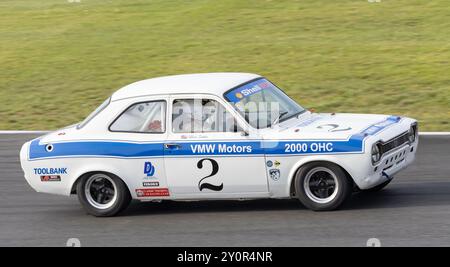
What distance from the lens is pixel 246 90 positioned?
1034cm

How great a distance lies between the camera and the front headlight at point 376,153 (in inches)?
372

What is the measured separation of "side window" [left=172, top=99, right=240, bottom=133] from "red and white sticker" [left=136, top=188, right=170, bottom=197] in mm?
641

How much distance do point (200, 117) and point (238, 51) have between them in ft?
35.0

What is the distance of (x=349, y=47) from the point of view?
2017 centimetres

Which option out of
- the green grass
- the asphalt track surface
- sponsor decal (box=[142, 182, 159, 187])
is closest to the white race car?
sponsor decal (box=[142, 182, 159, 187])

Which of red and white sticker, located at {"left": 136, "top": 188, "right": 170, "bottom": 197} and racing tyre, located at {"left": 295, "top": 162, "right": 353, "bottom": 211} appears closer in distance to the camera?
racing tyre, located at {"left": 295, "top": 162, "right": 353, "bottom": 211}

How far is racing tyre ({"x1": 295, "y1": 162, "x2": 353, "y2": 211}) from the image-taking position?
951 cm

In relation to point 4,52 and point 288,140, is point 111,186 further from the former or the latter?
point 4,52

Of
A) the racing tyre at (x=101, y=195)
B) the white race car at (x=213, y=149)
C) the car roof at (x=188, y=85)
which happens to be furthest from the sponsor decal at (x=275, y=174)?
the racing tyre at (x=101, y=195)

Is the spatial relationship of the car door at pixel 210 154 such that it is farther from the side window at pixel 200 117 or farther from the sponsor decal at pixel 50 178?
the sponsor decal at pixel 50 178

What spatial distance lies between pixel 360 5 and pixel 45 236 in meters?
15.1

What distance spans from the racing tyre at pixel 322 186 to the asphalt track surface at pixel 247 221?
12cm

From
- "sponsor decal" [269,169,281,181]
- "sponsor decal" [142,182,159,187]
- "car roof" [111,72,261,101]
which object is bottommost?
"sponsor decal" [142,182,159,187]

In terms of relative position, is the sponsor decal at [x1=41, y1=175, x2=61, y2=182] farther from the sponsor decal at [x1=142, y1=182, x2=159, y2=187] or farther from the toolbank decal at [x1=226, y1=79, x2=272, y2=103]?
the toolbank decal at [x1=226, y1=79, x2=272, y2=103]
